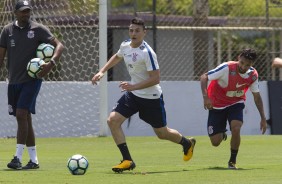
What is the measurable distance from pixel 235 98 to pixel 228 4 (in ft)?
38.8

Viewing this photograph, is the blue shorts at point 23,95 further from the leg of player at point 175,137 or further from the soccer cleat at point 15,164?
the leg of player at point 175,137

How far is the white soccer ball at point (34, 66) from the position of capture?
1278 cm

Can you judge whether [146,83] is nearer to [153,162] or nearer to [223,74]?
[223,74]

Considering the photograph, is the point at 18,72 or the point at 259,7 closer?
the point at 18,72

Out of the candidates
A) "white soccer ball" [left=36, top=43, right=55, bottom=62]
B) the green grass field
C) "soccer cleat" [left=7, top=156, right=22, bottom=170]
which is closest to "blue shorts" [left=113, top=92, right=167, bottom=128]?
the green grass field

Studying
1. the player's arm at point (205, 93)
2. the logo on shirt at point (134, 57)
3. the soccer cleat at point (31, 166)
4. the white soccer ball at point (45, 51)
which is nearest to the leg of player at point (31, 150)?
the soccer cleat at point (31, 166)

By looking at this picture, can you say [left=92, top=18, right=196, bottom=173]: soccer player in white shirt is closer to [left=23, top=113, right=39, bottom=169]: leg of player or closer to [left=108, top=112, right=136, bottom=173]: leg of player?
[left=108, top=112, right=136, bottom=173]: leg of player

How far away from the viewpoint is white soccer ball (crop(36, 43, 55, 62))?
13055mm

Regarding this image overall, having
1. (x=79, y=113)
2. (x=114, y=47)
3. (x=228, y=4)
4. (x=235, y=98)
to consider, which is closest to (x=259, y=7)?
(x=228, y=4)

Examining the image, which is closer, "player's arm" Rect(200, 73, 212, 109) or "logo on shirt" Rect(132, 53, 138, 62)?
"logo on shirt" Rect(132, 53, 138, 62)

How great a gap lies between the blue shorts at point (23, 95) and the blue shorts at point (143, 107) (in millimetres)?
1185

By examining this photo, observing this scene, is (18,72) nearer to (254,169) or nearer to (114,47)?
(254,169)

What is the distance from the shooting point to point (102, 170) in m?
12.7

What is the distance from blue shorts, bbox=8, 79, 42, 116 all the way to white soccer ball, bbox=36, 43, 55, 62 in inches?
14.5
